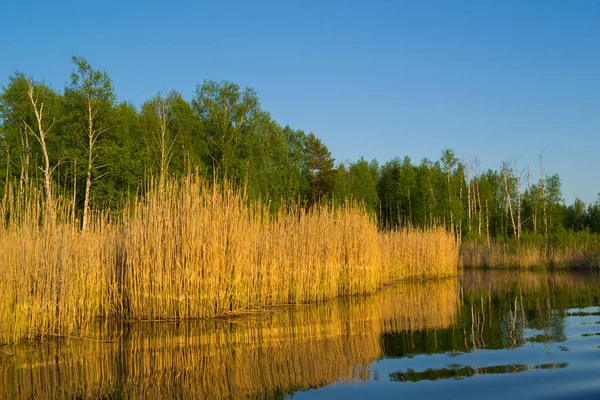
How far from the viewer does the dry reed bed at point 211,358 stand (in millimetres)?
4738

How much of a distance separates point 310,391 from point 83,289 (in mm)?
4430

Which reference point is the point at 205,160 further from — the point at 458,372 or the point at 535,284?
the point at 458,372

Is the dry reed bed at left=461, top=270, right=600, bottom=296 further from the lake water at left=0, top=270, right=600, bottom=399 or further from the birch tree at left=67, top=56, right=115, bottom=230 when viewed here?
the birch tree at left=67, top=56, right=115, bottom=230

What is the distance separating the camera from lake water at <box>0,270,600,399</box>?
468cm

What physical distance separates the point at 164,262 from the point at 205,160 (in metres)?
24.2

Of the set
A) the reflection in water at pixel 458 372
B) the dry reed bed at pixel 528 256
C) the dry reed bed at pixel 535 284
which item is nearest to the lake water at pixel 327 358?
the reflection in water at pixel 458 372

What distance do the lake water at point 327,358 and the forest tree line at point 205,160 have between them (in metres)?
5.29

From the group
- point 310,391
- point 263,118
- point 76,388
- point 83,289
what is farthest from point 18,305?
point 263,118

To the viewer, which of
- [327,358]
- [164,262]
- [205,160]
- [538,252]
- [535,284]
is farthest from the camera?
[205,160]

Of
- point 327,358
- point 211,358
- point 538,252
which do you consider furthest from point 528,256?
point 211,358

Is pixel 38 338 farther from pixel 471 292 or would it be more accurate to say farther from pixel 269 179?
pixel 269 179

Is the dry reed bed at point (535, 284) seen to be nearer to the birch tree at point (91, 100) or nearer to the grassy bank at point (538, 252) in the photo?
the grassy bank at point (538, 252)

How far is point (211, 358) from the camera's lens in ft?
19.3

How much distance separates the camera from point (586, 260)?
814 inches
